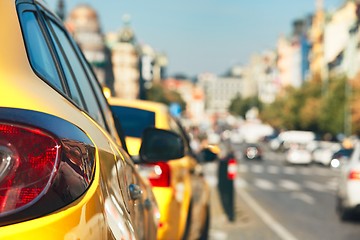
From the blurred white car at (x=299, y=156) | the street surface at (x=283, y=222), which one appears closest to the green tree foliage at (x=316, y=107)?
the blurred white car at (x=299, y=156)

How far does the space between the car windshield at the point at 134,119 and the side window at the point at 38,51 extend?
5.49 meters

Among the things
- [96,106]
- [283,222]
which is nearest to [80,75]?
[96,106]

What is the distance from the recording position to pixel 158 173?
802cm

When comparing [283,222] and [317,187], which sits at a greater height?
[283,222]

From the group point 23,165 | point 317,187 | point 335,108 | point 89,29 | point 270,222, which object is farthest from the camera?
point 89,29

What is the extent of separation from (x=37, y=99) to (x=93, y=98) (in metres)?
1.49

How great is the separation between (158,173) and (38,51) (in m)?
5.27

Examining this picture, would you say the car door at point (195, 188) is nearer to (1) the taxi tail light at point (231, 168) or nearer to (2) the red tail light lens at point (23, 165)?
(1) the taxi tail light at point (231, 168)

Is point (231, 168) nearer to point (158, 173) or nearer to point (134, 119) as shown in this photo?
point (134, 119)

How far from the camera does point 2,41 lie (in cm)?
253

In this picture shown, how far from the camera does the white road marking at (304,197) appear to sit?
81.0 feet

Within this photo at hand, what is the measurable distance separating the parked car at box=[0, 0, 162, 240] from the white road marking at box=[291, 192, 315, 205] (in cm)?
2124

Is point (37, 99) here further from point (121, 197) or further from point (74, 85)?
point (74, 85)

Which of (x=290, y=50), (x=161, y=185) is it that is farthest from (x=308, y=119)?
(x=161, y=185)
